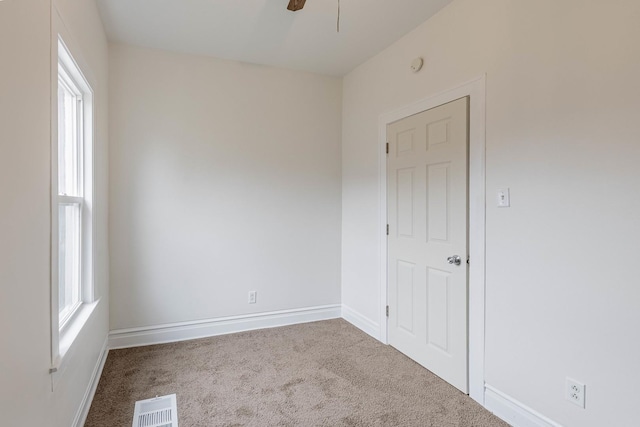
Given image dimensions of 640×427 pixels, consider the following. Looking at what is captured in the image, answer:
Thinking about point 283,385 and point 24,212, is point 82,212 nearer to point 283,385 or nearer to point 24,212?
point 24,212

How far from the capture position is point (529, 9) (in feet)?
6.23

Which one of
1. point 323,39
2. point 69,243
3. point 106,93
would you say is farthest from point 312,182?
point 69,243

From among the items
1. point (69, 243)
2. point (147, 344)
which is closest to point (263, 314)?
point (147, 344)

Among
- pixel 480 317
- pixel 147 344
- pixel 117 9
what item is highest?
pixel 117 9

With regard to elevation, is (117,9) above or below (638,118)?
above

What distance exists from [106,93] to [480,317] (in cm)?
327

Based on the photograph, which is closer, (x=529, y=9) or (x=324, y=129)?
(x=529, y=9)

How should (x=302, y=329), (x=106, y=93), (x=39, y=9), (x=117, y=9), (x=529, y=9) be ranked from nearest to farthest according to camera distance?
(x=39, y=9) < (x=529, y=9) < (x=117, y=9) < (x=106, y=93) < (x=302, y=329)

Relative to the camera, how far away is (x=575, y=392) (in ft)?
5.57

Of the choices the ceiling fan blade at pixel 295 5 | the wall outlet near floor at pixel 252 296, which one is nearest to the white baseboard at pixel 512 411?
the wall outlet near floor at pixel 252 296

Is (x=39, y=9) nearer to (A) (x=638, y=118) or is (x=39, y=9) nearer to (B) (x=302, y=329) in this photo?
(A) (x=638, y=118)

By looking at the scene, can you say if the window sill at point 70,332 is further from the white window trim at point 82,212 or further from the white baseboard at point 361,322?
the white baseboard at point 361,322

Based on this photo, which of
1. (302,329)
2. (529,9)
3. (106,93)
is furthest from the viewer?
(302,329)

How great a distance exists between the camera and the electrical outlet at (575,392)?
167cm
